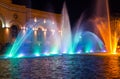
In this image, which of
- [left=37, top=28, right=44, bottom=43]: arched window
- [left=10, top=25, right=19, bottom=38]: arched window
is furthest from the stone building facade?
[left=37, top=28, right=44, bottom=43]: arched window

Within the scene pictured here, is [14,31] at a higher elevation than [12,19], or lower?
lower

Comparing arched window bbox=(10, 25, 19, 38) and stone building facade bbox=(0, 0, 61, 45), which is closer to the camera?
stone building facade bbox=(0, 0, 61, 45)

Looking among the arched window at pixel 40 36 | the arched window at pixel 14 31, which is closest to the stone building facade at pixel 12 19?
the arched window at pixel 14 31

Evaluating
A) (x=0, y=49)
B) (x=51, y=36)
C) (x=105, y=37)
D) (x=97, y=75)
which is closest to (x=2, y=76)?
(x=97, y=75)

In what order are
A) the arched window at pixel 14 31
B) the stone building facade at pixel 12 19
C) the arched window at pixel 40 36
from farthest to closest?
the arched window at pixel 40 36, the arched window at pixel 14 31, the stone building facade at pixel 12 19

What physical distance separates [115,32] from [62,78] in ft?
162

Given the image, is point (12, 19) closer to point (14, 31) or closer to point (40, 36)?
point (14, 31)

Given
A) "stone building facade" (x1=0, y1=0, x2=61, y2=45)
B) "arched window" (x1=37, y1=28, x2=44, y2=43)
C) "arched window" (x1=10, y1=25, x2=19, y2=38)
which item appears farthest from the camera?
"arched window" (x1=37, y1=28, x2=44, y2=43)

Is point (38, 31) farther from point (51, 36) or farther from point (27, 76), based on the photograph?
point (27, 76)

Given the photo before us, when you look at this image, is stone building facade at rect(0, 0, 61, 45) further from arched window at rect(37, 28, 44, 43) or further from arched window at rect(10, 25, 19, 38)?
arched window at rect(37, 28, 44, 43)

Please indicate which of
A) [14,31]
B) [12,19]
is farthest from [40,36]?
[12,19]

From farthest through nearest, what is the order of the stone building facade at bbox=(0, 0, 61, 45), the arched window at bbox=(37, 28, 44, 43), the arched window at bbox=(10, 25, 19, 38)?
the arched window at bbox=(37, 28, 44, 43) → the arched window at bbox=(10, 25, 19, 38) → the stone building facade at bbox=(0, 0, 61, 45)

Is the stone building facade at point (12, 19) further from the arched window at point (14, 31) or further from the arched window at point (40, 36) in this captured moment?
the arched window at point (40, 36)

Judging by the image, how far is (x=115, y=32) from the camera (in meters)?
61.8
